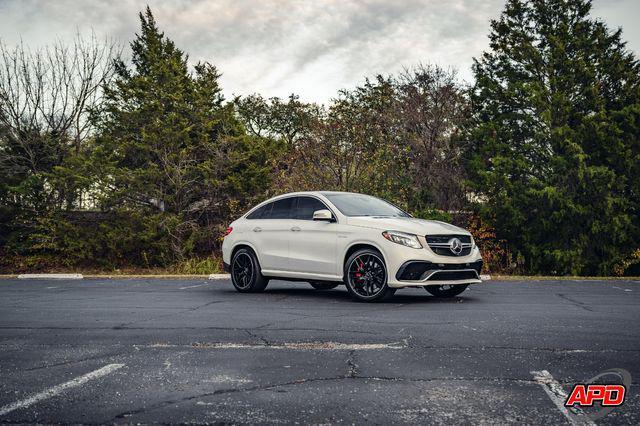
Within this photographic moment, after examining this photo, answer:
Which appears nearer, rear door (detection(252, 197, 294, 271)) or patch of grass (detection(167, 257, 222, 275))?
rear door (detection(252, 197, 294, 271))

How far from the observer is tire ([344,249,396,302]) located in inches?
389

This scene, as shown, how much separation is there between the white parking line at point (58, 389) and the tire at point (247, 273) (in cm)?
622

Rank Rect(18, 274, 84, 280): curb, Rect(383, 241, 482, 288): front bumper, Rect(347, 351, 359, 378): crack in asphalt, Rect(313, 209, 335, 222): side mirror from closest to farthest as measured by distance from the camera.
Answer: Rect(347, 351, 359, 378): crack in asphalt < Rect(383, 241, 482, 288): front bumper < Rect(313, 209, 335, 222): side mirror < Rect(18, 274, 84, 280): curb

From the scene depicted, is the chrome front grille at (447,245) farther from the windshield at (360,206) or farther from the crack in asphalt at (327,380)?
the crack in asphalt at (327,380)

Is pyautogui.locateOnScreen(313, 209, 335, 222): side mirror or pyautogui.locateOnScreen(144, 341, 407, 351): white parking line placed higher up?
pyautogui.locateOnScreen(313, 209, 335, 222): side mirror

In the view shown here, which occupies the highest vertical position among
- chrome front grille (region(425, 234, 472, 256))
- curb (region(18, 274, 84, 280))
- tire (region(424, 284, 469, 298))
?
chrome front grille (region(425, 234, 472, 256))

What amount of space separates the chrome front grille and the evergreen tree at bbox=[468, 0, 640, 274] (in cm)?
974

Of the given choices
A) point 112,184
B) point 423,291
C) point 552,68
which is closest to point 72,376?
point 423,291

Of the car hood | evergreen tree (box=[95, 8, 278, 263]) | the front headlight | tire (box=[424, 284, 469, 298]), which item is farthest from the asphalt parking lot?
evergreen tree (box=[95, 8, 278, 263])

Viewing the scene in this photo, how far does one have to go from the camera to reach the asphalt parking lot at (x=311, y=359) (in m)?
4.27

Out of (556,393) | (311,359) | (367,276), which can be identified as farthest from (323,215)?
(556,393)

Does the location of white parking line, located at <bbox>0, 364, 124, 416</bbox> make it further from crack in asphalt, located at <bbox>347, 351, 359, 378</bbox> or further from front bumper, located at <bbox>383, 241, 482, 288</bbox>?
front bumper, located at <bbox>383, 241, 482, 288</bbox>

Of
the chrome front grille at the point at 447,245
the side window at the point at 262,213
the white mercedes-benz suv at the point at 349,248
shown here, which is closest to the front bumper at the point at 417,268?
the white mercedes-benz suv at the point at 349,248

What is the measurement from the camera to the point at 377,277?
9961 mm
